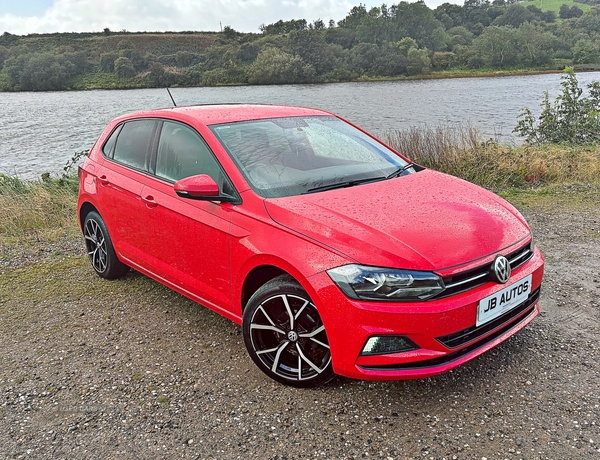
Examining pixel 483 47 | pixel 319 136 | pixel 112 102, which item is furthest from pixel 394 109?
pixel 483 47

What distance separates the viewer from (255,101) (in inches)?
1555

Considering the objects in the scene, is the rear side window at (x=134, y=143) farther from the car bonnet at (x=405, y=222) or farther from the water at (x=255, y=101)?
Answer: the water at (x=255, y=101)

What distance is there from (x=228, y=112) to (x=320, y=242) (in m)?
1.64

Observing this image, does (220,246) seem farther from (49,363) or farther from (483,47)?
(483,47)

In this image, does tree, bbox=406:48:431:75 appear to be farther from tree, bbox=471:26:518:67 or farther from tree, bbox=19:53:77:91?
tree, bbox=19:53:77:91

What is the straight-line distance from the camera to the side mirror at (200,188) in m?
3.09

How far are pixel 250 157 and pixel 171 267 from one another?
1033 millimetres

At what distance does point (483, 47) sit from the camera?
72.5 m

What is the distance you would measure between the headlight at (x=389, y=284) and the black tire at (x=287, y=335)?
1.06ft

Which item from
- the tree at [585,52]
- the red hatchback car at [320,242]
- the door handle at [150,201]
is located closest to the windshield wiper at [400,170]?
the red hatchback car at [320,242]

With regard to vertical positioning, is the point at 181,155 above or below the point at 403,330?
above

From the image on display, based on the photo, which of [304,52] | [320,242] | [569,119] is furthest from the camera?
[304,52]

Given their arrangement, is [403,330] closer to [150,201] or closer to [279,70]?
[150,201]

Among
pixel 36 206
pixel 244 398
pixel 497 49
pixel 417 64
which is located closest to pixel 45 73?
pixel 417 64
